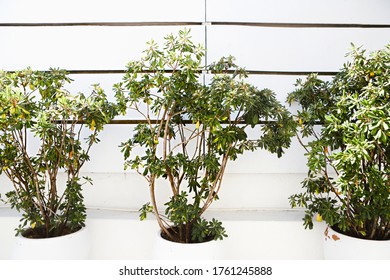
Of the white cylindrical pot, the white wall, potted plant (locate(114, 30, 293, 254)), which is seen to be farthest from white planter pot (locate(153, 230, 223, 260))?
the white wall

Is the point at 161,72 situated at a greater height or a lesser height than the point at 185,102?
greater

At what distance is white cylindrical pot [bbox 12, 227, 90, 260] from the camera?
91.7 inches

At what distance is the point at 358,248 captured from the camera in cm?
231

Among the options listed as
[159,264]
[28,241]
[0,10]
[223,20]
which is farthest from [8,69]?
[159,264]

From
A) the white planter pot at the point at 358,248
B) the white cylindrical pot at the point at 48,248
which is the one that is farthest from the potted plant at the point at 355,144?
the white cylindrical pot at the point at 48,248

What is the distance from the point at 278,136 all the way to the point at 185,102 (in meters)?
0.56

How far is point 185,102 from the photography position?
230 cm

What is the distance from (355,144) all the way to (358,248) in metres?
0.65

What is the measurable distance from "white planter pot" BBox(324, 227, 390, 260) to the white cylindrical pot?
1.51 meters

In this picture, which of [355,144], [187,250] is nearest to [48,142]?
[187,250]

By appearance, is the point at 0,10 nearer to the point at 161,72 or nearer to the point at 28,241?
the point at 161,72

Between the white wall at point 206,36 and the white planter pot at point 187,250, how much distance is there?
2.04 ft

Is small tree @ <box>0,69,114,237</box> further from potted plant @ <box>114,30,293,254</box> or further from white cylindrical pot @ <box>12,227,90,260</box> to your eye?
potted plant @ <box>114,30,293,254</box>

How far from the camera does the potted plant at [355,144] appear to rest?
79.9 inches
